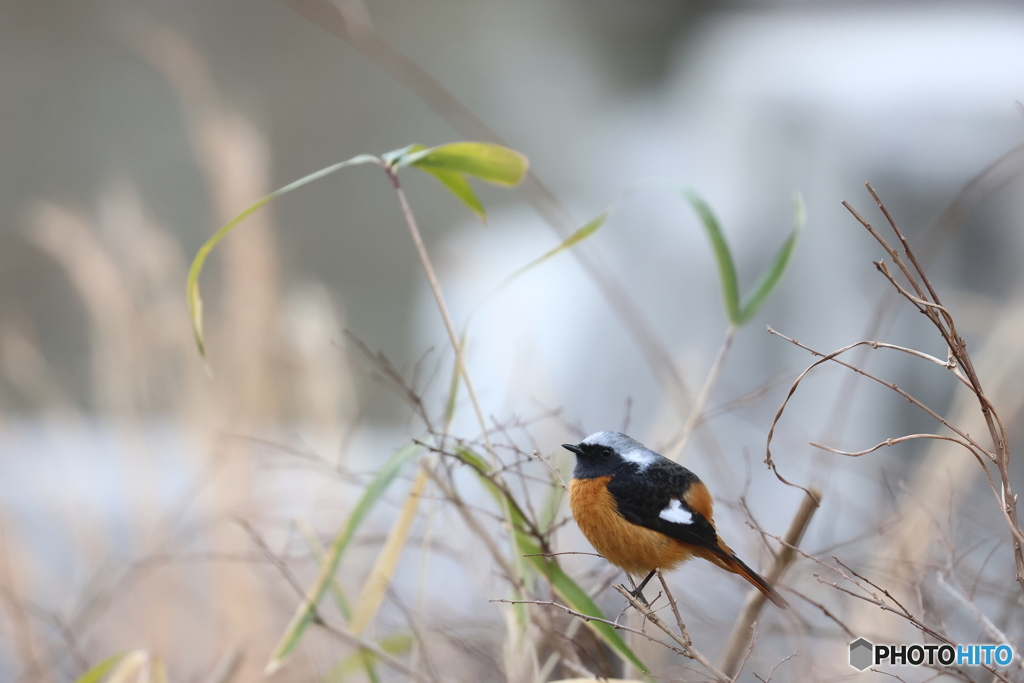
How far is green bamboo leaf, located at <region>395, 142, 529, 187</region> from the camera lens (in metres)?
0.23

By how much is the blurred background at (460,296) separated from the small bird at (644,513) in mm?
51

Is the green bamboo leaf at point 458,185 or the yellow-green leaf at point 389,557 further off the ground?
the green bamboo leaf at point 458,185

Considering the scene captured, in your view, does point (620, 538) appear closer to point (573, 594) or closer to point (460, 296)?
point (573, 594)

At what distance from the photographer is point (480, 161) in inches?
9.3

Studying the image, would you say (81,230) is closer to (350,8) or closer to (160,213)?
(350,8)

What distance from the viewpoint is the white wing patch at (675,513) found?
18cm

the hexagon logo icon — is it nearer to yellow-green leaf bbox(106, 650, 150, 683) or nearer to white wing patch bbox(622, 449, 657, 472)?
white wing patch bbox(622, 449, 657, 472)

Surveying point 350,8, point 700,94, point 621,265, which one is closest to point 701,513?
point 350,8

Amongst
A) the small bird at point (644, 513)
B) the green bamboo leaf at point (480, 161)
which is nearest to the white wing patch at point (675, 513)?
the small bird at point (644, 513)

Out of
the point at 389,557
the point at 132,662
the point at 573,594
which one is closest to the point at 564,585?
the point at 573,594

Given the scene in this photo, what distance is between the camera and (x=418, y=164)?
0.78 feet

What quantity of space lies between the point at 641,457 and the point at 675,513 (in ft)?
0.06

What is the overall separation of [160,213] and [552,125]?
0.76 metres

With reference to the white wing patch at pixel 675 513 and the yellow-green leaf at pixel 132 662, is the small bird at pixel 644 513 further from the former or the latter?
the yellow-green leaf at pixel 132 662
